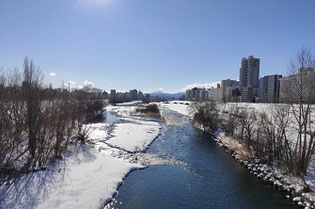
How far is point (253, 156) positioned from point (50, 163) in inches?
663

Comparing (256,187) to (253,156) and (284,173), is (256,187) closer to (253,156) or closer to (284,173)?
(284,173)

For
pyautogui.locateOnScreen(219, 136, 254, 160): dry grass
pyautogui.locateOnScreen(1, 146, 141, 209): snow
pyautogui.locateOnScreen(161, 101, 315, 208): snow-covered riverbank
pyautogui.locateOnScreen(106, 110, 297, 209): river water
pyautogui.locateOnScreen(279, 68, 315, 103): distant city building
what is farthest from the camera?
pyautogui.locateOnScreen(219, 136, 254, 160): dry grass

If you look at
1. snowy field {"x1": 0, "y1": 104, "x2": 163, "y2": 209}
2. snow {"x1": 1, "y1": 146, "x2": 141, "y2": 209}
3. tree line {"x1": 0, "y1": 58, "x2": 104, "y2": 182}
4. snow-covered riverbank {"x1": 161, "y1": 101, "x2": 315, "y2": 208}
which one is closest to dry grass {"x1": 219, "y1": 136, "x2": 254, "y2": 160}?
snow-covered riverbank {"x1": 161, "y1": 101, "x2": 315, "y2": 208}

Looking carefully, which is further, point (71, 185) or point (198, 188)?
point (198, 188)

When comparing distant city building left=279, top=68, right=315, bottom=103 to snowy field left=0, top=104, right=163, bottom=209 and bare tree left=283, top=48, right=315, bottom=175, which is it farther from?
snowy field left=0, top=104, right=163, bottom=209

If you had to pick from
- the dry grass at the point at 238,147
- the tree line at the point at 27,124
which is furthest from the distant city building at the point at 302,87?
the tree line at the point at 27,124

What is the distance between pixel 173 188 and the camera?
12664mm

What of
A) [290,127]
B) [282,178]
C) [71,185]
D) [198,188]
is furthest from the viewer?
[290,127]

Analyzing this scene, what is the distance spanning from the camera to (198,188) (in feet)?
42.2

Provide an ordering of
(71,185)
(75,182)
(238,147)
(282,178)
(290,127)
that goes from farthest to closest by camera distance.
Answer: (238,147) → (290,127) → (282,178) → (75,182) → (71,185)

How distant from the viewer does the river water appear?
36.1 feet

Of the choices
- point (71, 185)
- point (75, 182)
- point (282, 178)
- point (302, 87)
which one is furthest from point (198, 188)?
point (302, 87)

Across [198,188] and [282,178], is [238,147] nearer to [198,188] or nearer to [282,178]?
[282,178]

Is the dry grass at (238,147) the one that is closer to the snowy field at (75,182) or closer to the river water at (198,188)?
the river water at (198,188)
